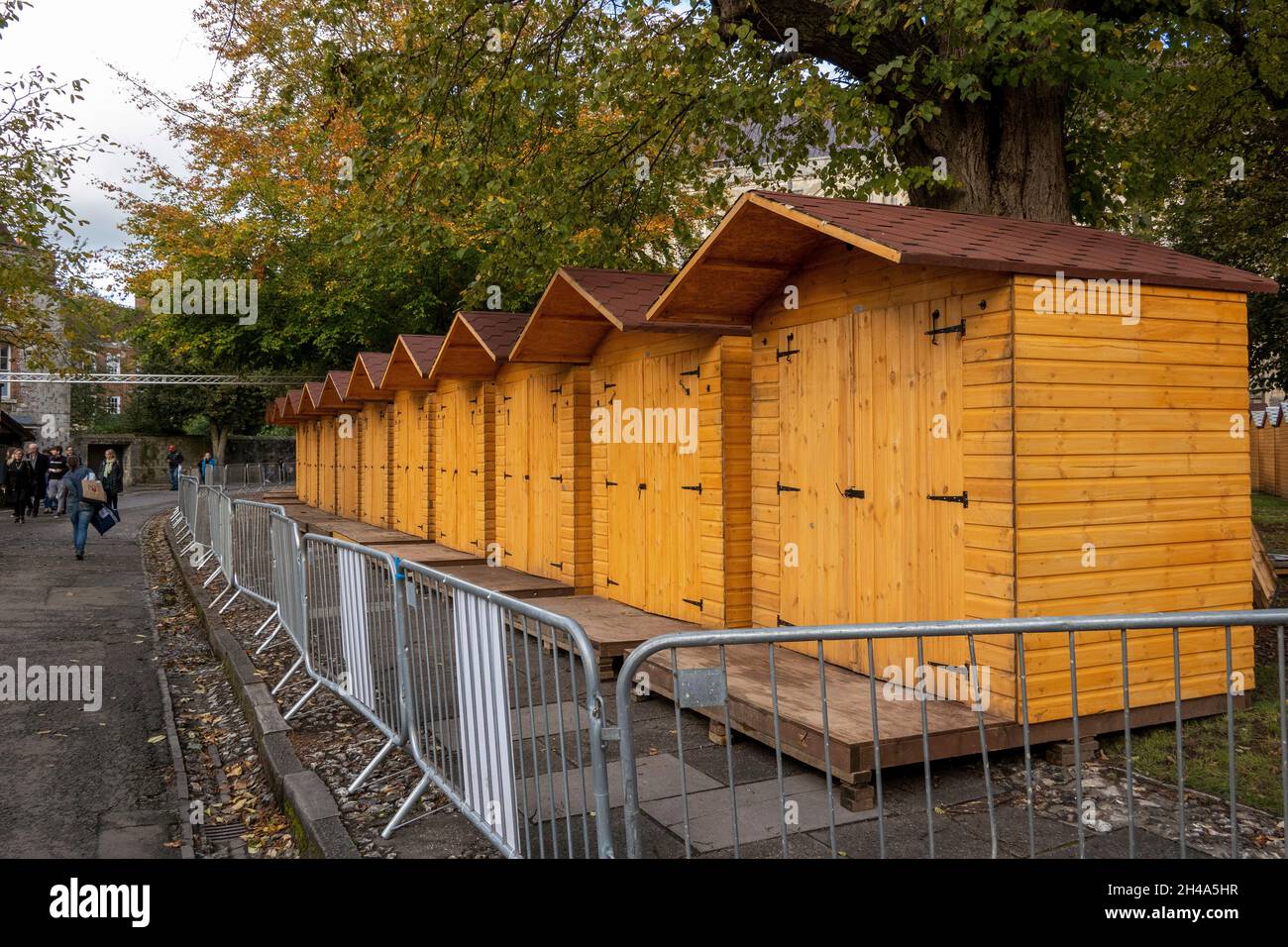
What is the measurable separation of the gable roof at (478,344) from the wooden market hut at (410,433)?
3.61 ft

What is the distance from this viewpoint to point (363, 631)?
618 cm

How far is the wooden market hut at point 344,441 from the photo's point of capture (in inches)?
930

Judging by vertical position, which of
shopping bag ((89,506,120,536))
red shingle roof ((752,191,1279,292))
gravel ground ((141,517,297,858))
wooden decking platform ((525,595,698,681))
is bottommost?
gravel ground ((141,517,297,858))

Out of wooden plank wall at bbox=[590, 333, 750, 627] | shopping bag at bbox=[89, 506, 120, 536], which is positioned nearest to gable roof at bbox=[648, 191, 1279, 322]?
wooden plank wall at bbox=[590, 333, 750, 627]

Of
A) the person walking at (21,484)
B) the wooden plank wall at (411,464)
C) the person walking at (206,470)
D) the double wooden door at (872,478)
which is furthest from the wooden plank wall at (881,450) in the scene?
the person walking at (206,470)

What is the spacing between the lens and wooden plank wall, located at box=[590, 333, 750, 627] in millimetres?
8203

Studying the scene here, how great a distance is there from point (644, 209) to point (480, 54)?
10.7 ft

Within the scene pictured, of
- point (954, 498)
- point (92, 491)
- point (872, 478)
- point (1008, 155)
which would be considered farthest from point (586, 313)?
point (92, 491)

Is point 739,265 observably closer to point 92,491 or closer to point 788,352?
point 788,352

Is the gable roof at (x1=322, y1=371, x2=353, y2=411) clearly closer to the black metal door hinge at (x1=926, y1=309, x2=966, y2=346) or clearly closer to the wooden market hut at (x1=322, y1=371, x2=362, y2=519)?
the wooden market hut at (x1=322, y1=371, x2=362, y2=519)

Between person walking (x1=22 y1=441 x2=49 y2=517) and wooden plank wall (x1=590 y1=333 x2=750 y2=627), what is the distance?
76.3 feet

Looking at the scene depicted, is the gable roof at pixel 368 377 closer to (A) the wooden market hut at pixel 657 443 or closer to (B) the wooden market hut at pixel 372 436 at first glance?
(B) the wooden market hut at pixel 372 436
